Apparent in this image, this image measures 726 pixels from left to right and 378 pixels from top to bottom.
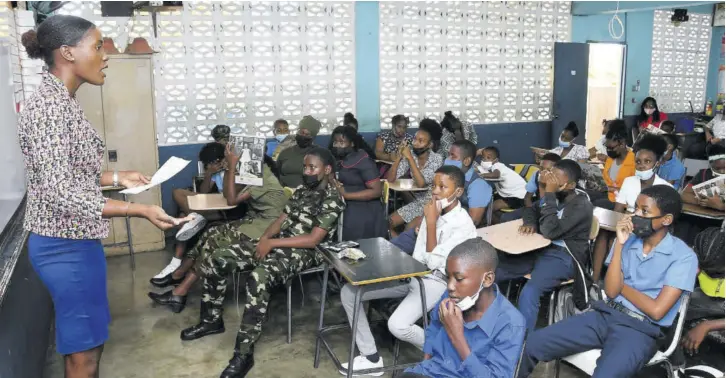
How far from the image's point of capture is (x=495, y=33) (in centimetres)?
927

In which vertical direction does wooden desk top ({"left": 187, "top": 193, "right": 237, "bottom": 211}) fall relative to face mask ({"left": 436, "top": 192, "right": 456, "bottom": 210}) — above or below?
below

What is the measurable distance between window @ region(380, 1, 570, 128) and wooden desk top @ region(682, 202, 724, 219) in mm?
4825

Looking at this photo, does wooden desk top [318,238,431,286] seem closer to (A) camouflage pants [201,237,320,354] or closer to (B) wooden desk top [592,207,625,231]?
(A) camouflage pants [201,237,320,354]

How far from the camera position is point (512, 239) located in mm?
3568

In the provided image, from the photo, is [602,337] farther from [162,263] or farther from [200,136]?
[200,136]

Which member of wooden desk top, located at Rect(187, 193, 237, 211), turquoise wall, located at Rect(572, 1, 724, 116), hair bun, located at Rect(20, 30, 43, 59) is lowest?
wooden desk top, located at Rect(187, 193, 237, 211)

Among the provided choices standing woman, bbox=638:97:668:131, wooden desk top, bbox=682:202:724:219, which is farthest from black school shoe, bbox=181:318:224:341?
standing woman, bbox=638:97:668:131

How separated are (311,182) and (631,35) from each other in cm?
895

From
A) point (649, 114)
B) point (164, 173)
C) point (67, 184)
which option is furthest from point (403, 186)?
point (649, 114)

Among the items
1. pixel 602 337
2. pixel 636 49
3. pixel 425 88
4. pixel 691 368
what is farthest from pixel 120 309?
pixel 636 49

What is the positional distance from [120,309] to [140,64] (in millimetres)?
2625

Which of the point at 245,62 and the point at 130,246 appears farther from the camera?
the point at 245,62

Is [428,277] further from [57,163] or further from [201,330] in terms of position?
[57,163]

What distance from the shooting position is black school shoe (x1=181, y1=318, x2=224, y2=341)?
3975mm
